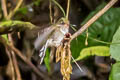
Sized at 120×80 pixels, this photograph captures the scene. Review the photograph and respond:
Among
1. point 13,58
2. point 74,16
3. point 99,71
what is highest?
point 74,16

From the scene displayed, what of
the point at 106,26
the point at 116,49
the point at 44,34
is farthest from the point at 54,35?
the point at 106,26

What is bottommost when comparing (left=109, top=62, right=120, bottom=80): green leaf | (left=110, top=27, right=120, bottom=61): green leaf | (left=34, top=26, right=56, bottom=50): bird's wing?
(left=109, top=62, right=120, bottom=80): green leaf

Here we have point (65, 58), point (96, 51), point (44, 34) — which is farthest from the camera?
point (96, 51)

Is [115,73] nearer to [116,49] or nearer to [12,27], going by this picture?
[116,49]

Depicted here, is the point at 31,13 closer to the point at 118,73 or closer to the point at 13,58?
the point at 13,58

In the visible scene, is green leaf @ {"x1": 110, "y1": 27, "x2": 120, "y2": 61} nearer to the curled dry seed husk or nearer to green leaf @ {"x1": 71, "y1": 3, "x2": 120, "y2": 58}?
the curled dry seed husk

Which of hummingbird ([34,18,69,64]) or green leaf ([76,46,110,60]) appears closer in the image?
hummingbird ([34,18,69,64])

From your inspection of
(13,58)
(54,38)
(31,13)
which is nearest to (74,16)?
(31,13)

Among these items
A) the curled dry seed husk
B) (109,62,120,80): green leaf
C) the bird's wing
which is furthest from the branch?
(109,62,120,80): green leaf
